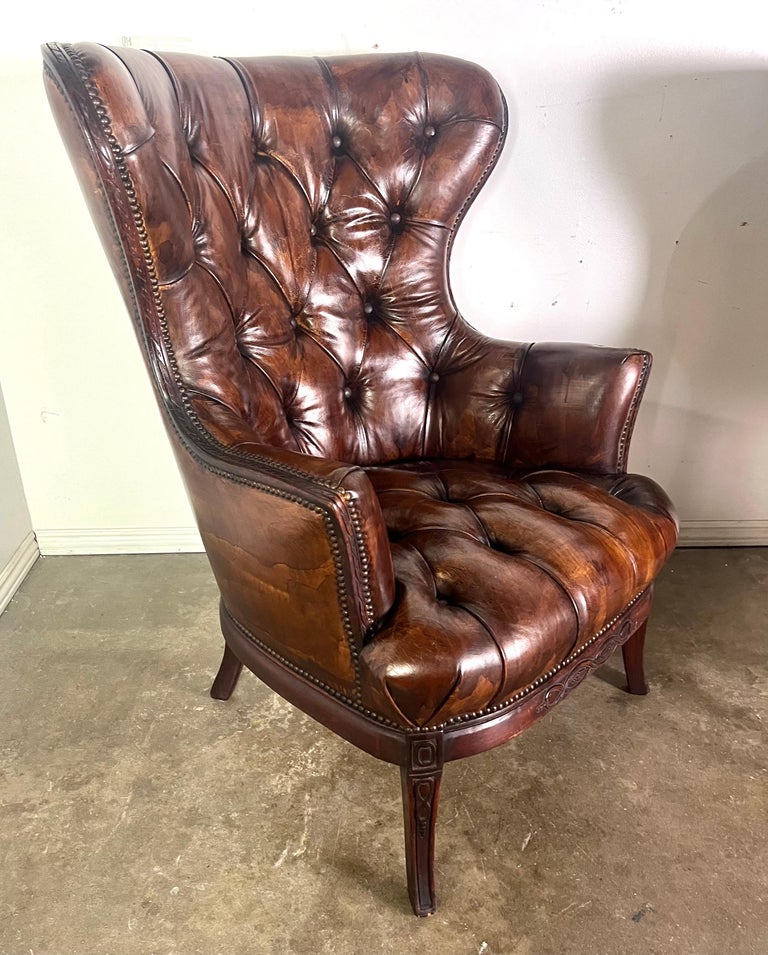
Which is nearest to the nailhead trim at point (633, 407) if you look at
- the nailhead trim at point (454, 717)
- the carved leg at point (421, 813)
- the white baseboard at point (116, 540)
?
the nailhead trim at point (454, 717)

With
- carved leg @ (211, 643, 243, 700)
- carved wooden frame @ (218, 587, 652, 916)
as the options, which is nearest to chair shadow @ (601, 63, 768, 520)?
carved wooden frame @ (218, 587, 652, 916)

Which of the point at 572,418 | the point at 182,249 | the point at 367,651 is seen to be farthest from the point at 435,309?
the point at 367,651

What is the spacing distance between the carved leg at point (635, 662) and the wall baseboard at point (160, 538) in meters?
0.64

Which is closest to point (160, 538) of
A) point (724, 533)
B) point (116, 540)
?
point (116, 540)

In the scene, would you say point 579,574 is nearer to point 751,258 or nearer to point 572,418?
point 572,418

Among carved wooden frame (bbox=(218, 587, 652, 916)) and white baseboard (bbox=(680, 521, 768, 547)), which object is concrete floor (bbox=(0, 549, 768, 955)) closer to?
carved wooden frame (bbox=(218, 587, 652, 916))

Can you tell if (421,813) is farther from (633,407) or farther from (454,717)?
(633,407)

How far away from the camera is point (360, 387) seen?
1.45 m

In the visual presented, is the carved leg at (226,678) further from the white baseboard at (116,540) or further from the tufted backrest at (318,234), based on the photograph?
the white baseboard at (116,540)

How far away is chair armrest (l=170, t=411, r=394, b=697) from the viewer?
0.87m

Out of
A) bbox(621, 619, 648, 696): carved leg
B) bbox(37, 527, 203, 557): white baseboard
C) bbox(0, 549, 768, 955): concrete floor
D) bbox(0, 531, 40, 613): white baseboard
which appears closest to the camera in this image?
bbox(0, 549, 768, 955): concrete floor

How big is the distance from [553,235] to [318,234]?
588 mm

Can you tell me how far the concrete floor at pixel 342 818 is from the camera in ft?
3.45

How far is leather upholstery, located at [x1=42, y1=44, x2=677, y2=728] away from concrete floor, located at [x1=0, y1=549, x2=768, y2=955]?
1.10 feet
